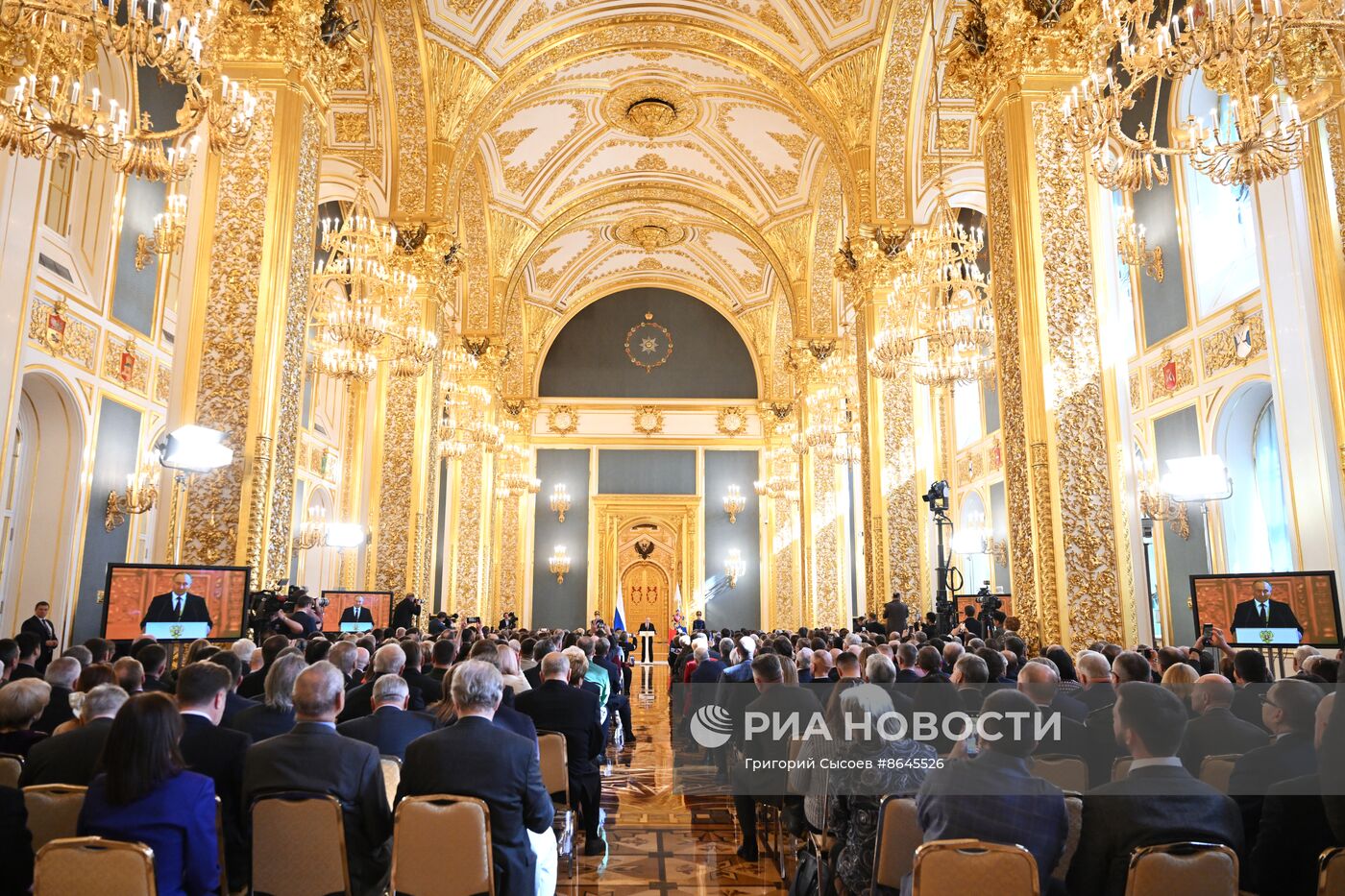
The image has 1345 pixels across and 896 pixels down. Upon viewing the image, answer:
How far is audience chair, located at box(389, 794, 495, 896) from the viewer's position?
3.11m

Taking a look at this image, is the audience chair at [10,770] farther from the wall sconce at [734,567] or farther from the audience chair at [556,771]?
the wall sconce at [734,567]

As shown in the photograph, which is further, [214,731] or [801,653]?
[801,653]

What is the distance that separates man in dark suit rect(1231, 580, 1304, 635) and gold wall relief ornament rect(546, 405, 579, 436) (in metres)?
22.4

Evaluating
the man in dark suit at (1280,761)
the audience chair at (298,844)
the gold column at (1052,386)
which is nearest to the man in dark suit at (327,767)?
the audience chair at (298,844)

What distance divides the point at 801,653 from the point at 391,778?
15.4ft

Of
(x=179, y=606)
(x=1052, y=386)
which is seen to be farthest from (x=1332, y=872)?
(x=179, y=606)

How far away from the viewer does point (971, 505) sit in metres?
19.1

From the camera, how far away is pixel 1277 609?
6.77 meters

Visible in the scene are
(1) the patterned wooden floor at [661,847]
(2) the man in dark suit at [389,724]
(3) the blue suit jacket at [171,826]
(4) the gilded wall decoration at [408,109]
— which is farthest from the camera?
(4) the gilded wall decoration at [408,109]

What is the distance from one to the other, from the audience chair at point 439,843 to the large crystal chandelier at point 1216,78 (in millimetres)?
5049

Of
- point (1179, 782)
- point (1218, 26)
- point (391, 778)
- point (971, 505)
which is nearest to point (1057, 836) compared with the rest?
point (1179, 782)

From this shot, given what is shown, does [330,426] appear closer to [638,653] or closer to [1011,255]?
[638,653]

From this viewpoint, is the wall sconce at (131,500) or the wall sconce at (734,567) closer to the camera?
the wall sconce at (131,500)

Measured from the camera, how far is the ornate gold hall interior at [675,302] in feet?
24.1
